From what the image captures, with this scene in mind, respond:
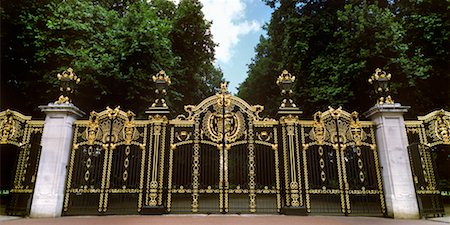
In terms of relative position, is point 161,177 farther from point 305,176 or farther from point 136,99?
point 136,99

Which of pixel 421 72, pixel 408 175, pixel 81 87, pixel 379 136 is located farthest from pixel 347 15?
pixel 81 87

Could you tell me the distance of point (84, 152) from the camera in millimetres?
9070

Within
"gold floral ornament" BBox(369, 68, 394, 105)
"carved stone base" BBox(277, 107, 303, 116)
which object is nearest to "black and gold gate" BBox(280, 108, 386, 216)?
"carved stone base" BBox(277, 107, 303, 116)

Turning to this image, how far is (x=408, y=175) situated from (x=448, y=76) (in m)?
5.99

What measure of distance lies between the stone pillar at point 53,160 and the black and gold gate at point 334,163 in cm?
616

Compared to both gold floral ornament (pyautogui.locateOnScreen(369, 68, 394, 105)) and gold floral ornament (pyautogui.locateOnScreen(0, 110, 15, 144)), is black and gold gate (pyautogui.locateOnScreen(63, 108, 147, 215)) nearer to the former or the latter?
gold floral ornament (pyautogui.locateOnScreen(0, 110, 15, 144))

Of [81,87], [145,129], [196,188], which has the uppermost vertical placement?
[81,87]

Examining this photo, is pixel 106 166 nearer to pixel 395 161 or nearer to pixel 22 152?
pixel 22 152

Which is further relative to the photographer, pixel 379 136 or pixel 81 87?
pixel 81 87

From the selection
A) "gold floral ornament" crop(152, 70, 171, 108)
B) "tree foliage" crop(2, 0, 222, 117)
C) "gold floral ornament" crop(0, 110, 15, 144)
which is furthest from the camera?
"tree foliage" crop(2, 0, 222, 117)

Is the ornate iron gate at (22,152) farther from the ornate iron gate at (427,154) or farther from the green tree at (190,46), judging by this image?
the ornate iron gate at (427,154)

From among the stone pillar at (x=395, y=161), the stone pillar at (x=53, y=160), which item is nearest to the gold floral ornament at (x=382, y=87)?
the stone pillar at (x=395, y=161)

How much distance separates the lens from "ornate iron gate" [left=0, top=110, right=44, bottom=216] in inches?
330

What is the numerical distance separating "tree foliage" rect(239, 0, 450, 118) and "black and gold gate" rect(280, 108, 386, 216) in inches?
123
